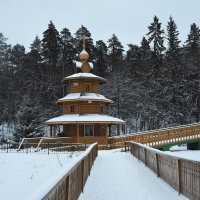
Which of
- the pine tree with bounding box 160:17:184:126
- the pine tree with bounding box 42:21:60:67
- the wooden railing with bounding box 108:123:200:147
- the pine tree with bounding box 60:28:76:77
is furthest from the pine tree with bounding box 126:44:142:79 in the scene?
the wooden railing with bounding box 108:123:200:147

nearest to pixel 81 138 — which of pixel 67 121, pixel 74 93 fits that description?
pixel 67 121

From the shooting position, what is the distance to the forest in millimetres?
57281

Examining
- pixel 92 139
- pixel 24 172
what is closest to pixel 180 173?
pixel 24 172

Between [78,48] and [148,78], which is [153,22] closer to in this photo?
[148,78]

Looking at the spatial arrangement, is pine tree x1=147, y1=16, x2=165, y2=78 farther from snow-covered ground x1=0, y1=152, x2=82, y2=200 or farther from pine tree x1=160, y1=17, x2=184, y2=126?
snow-covered ground x1=0, y1=152, x2=82, y2=200

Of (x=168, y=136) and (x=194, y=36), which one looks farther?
(x=194, y=36)

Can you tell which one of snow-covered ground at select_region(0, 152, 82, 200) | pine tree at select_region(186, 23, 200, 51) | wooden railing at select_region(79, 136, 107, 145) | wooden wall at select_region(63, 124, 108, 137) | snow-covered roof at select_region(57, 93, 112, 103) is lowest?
snow-covered ground at select_region(0, 152, 82, 200)

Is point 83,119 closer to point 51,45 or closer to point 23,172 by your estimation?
point 23,172

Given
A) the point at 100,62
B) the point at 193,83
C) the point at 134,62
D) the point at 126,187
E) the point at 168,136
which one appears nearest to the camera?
the point at 126,187

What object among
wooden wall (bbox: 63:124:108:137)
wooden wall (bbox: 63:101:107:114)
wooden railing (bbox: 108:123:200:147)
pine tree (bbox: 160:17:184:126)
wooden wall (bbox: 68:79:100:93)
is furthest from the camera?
pine tree (bbox: 160:17:184:126)

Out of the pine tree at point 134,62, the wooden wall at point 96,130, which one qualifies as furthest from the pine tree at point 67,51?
the wooden wall at point 96,130

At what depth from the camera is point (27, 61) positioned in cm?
7544

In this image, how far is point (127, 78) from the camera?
6241cm

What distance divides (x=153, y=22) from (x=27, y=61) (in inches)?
1069
